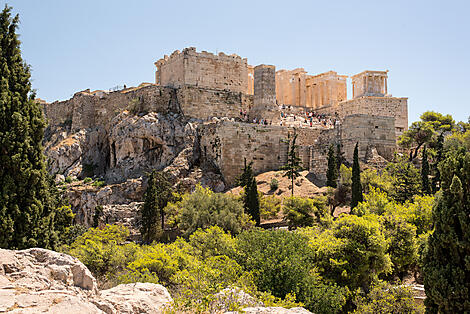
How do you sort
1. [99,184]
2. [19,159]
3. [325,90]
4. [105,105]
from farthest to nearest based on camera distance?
[325,90] → [105,105] → [99,184] → [19,159]

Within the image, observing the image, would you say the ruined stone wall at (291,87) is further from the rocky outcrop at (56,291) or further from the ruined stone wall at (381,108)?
the rocky outcrop at (56,291)

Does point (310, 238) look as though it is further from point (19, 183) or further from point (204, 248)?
point (19, 183)

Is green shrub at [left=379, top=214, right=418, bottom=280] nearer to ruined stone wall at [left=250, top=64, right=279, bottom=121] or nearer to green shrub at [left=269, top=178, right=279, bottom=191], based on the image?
green shrub at [left=269, top=178, right=279, bottom=191]

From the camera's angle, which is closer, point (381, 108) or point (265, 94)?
point (265, 94)

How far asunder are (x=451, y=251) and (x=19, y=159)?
12591mm

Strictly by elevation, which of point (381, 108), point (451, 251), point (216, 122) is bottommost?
point (451, 251)

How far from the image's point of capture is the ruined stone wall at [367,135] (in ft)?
119

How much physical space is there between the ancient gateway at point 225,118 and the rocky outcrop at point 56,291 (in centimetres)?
2899

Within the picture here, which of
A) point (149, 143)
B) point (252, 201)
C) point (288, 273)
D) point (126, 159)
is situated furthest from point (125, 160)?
A: point (288, 273)

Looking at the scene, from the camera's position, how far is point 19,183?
43.2ft

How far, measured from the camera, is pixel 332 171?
110 feet

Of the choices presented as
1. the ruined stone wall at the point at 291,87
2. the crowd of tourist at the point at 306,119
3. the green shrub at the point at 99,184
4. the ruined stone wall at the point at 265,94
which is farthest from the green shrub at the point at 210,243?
the ruined stone wall at the point at 291,87

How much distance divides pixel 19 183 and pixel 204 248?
423 inches

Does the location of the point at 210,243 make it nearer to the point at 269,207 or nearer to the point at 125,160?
the point at 269,207
